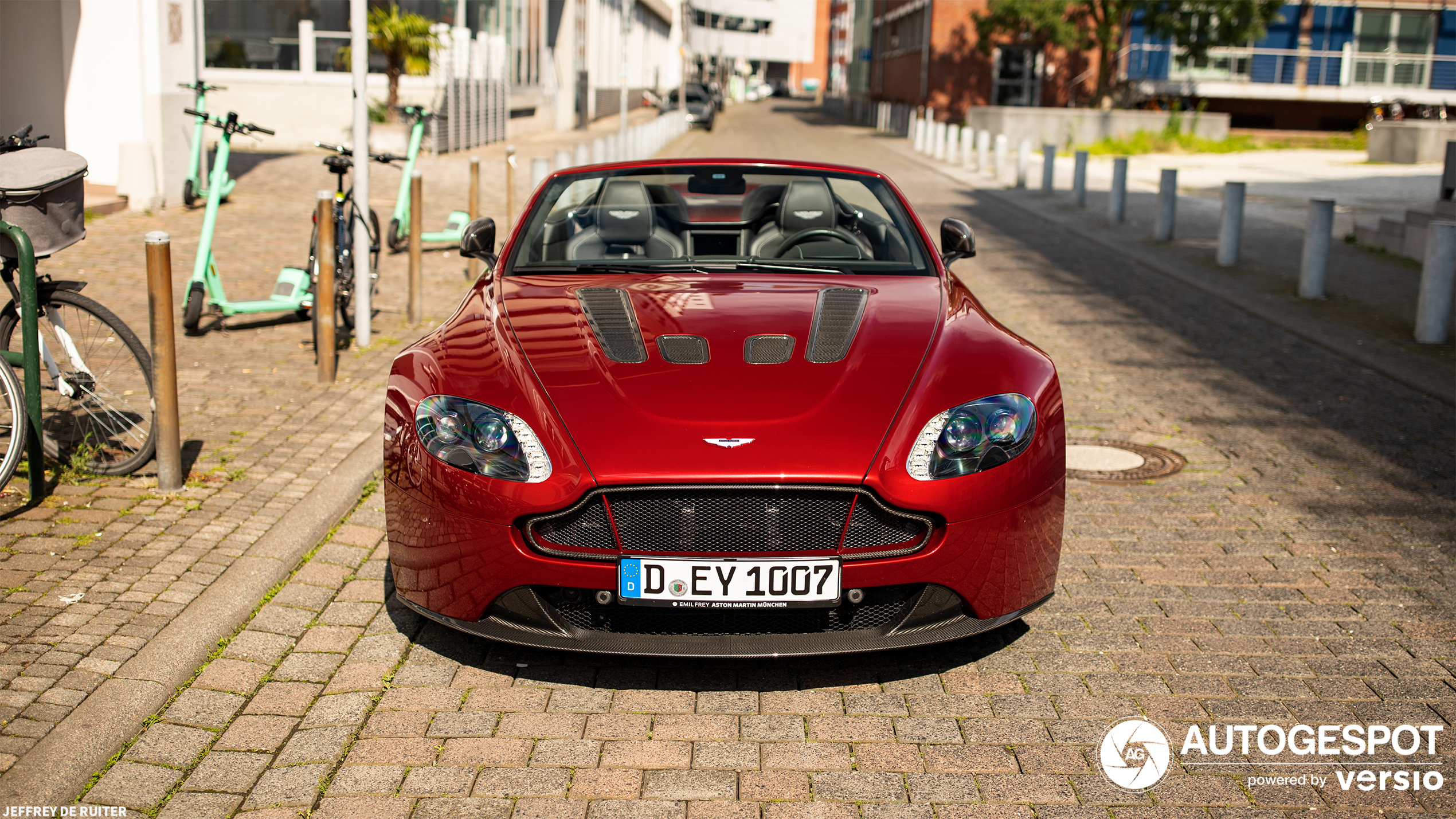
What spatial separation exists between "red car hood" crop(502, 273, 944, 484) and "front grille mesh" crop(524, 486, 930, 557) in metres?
0.06

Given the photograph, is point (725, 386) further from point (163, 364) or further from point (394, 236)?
point (394, 236)

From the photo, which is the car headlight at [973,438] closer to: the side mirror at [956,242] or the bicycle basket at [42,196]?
the side mirror at [956,242]

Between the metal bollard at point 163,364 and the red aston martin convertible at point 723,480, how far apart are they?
1484mm

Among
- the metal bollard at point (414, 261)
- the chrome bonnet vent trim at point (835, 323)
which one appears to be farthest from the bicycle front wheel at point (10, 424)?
the metal bollard at point (414, 261)

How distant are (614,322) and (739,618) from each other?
1.18 meters

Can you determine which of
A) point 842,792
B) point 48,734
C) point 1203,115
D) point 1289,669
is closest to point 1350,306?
point 1289,669

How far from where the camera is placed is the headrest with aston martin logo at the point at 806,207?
5301mm

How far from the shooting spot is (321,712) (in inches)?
136

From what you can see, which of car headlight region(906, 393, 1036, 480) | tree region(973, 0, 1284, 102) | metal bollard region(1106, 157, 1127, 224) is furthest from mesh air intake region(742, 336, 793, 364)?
tree region(973, 0, 1284, 102)

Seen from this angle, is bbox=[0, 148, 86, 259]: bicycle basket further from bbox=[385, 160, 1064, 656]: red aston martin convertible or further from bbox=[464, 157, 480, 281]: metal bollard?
bbox=[464, 157, 480, 281]: metal bollard

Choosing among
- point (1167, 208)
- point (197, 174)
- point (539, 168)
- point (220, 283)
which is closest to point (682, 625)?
point (220, 283)

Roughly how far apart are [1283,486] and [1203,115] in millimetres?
36594

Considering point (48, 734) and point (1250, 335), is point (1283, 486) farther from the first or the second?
point (48, 734)

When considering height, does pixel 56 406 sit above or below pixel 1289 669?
above
